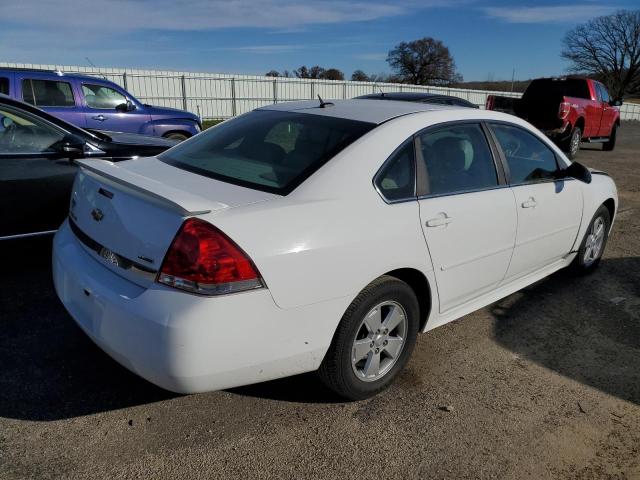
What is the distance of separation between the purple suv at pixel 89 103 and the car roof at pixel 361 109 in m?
6.20

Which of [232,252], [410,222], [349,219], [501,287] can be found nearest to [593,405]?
[501,287]

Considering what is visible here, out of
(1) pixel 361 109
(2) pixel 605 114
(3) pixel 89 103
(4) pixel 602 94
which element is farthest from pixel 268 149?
(4) pixel 602 94

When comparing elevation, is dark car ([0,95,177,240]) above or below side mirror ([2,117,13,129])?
below

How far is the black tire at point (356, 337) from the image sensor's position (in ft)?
8.53

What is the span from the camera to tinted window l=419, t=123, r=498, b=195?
3093 millimetres

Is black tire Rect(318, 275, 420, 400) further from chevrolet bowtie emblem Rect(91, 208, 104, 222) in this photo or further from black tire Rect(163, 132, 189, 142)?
black tire Rect(163, 132, 189, 142)

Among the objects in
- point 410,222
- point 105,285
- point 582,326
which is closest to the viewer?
point 105,285

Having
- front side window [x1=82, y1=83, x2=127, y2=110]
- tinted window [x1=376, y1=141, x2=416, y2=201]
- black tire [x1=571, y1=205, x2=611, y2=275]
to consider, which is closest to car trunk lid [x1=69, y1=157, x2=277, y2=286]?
tinted window [x1=376, y1=141, x2=416, y2=201]

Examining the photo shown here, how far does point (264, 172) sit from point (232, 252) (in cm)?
75

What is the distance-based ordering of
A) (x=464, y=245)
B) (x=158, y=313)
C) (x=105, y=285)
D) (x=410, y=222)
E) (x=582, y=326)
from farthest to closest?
1. (x=582, y=326)
2. (x=464, y=245)
3. (x=410, y=222)
4. (x=105, y=285)
5. (x=158, y=313)

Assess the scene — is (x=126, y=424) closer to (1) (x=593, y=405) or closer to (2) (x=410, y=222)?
(2) (x=410, y=222)

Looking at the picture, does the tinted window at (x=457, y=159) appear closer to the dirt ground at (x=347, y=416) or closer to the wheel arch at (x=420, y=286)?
the wheel arch at (x=420, y=286)

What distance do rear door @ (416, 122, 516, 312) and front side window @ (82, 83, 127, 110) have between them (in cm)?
746

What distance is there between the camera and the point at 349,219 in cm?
255
